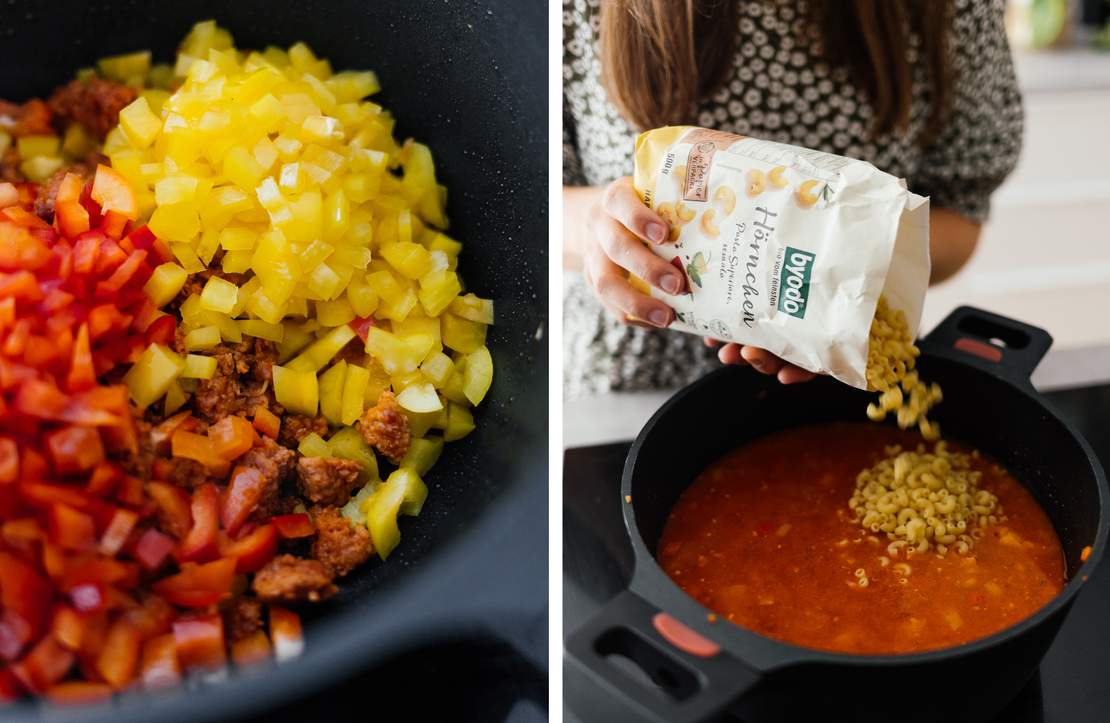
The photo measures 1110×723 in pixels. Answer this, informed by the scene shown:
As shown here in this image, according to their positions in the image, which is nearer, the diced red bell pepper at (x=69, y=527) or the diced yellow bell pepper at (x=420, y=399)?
the diced red bell pepper at (x=69, y=527)

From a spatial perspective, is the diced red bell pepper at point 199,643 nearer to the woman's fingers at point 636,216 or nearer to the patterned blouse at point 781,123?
the woman's fingers at point 636,216

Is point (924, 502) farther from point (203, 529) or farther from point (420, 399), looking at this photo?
point (203, 529)

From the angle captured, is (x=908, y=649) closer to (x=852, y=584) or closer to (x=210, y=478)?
(x=852, y=584)

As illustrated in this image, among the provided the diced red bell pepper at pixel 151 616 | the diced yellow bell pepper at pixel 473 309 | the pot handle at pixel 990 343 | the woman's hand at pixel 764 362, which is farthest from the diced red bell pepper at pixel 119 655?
the pot handle at pixel 990 343

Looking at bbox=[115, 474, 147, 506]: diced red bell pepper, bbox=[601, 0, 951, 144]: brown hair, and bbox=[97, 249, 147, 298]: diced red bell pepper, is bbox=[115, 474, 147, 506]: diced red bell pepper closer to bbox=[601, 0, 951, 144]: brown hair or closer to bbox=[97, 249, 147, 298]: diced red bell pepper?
bbox=[97, 249, 147, 298]: diced red bell pepper

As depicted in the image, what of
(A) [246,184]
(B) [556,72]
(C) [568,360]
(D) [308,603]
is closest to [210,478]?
(D) [308,603]

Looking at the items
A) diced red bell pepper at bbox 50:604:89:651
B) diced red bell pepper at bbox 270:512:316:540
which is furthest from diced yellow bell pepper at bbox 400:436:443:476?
diced red bell pepper at bbox 50:604:89:651

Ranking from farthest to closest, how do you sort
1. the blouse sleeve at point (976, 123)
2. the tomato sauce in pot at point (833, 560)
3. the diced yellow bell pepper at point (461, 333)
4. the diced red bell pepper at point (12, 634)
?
the blouse sleeve at point (976, 123) < the diced yellow bell pepper at point (461, 333) < the tomato sauce in pot at point (833, 560) < the diced red bell pepper at point (12, 634)
